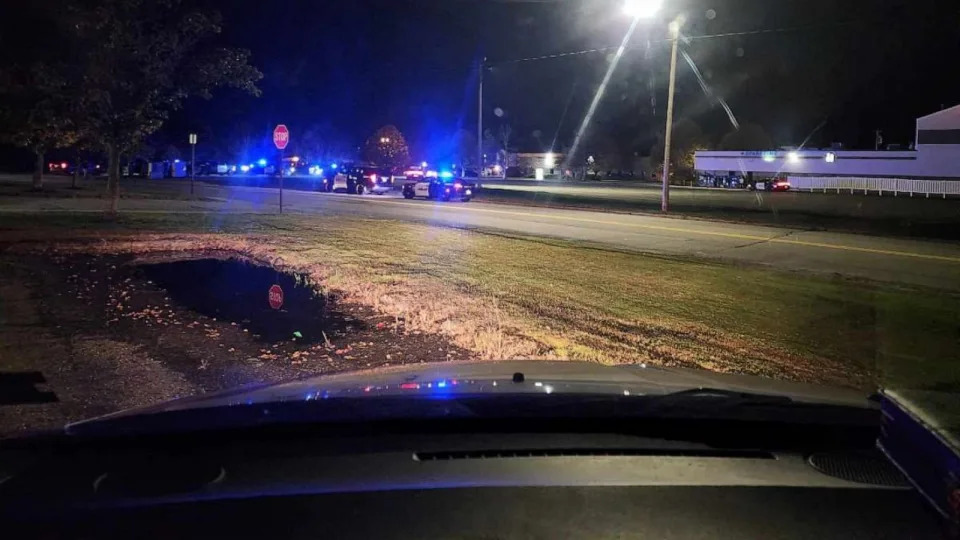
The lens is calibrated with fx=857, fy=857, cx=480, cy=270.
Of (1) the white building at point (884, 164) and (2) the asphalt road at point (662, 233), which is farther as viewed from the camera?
(1) the white building at point (884, 164)

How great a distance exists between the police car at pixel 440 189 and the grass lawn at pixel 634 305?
1857 centimetres

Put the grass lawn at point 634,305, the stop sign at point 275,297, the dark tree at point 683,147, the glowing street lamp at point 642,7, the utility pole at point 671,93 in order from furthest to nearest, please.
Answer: the dark tree at point 683,147
the utility pole at point 671,93
the glowing street lamp at point 642,7
the stop sign at point 275,297
the grass lawn at point 634,305

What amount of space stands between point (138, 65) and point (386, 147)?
63.7 metres

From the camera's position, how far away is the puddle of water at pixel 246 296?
977cm

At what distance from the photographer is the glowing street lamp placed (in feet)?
86.7

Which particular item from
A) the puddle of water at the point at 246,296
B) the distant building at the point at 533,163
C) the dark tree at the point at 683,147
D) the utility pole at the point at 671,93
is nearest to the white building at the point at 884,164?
the dark tree at the point at 683,147

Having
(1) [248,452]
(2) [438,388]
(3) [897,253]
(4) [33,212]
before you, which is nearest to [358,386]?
(2) [438,388]

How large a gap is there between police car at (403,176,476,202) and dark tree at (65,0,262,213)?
17748 mm

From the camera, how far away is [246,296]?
12.0 metres

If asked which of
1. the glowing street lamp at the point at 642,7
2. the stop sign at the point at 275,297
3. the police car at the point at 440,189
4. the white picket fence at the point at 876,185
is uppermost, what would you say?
the glowing street lamp at the point at 642,7

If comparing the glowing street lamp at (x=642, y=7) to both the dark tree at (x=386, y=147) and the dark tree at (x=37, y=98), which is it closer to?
the dark tree at (x=37, y=98)

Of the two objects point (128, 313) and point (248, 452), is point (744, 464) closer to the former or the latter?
point (248, 452)

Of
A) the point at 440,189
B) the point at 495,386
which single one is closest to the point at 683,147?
the point at 440,189

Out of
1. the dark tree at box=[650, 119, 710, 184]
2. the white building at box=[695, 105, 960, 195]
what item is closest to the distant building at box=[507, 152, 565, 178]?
the dark tree at box=[650, 119, 710, 184]
